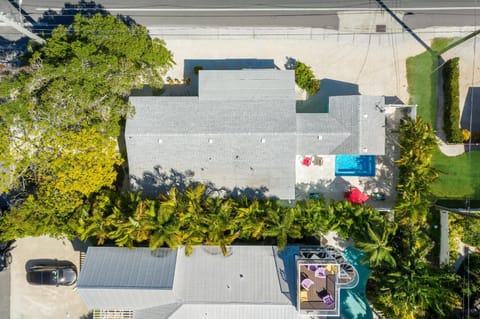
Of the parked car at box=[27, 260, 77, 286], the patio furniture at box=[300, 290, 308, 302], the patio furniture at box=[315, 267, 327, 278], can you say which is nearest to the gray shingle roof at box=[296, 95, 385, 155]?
the patio furniture at box=[315, 267, 327, 278]

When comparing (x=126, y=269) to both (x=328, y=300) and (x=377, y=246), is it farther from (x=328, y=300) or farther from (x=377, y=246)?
(x=377, y=246)

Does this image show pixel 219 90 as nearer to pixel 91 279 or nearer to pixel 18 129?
pixel 18 129

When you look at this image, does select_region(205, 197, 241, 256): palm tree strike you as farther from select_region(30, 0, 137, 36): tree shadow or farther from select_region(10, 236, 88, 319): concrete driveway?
select_region(30, 0, 137, 36): tree shadow

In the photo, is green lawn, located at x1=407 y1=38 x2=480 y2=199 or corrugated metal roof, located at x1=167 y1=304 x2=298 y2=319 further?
green lawn, located at x1=407 y1=38 x2=480 y2=199

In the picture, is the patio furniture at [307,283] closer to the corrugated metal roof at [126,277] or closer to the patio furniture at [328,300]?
the patio furniture at [328,300]

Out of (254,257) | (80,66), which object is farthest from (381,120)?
(80,66)

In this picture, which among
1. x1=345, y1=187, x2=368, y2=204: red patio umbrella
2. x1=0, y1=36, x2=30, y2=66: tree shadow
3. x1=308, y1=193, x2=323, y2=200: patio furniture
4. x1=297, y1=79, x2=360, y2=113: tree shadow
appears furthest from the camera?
x1=0, y1=36, x2=30, y2=66: tree shadow

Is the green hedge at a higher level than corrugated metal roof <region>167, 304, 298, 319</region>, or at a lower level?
higher
